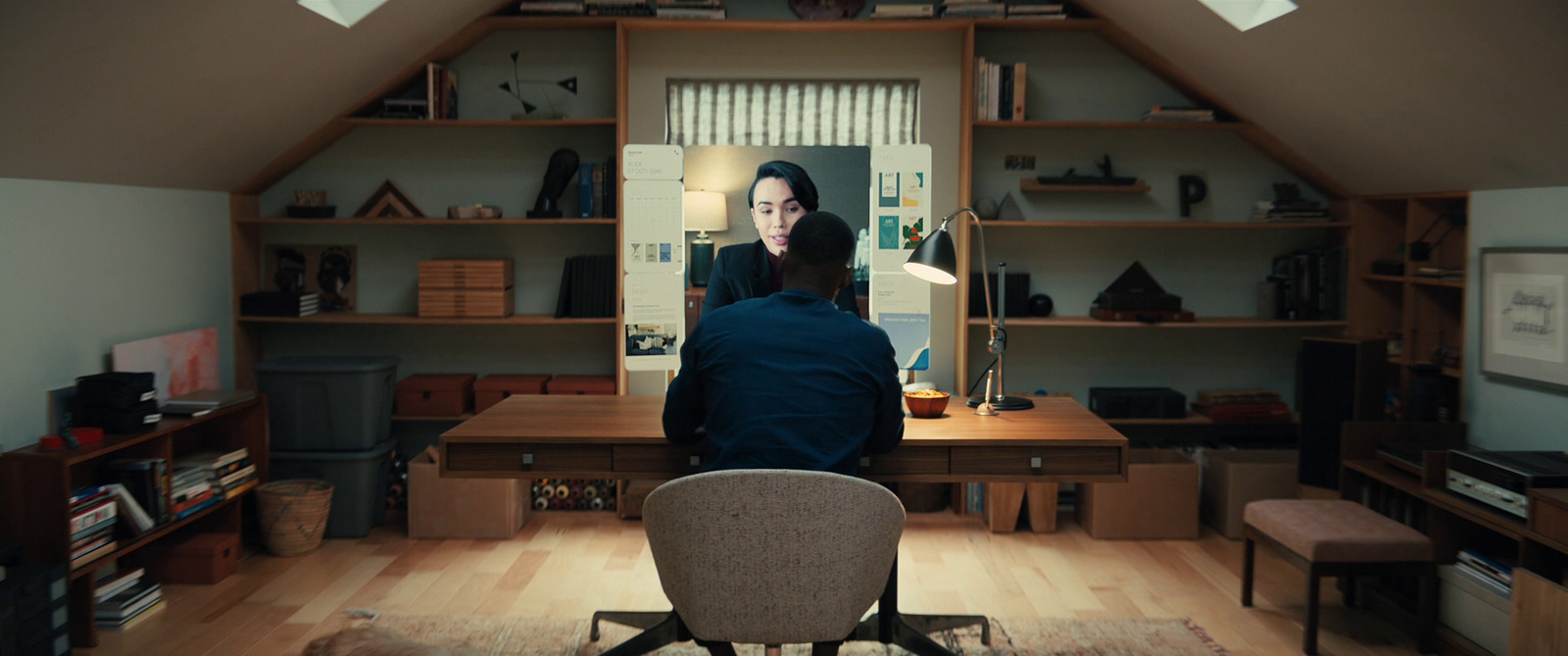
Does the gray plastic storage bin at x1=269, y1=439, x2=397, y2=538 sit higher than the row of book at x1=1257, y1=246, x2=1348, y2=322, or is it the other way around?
the row of book at x1=1257, y1=246, x2=1348, y2=322

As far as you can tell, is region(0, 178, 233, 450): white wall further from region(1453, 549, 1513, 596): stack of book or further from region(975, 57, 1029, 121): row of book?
region(1453, 549, 1513, 596): stack of book

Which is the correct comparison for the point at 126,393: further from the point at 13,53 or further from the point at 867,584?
the point at 867,584

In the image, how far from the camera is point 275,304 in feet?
16.7

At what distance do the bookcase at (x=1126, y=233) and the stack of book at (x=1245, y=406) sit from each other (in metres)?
0.09

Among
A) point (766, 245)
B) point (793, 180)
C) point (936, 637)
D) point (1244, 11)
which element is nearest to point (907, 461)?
point (936, 637)

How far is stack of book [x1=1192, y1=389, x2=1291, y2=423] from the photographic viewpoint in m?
5.24

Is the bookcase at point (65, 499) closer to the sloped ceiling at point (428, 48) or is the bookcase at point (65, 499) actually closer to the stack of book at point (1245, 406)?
the sloped ceiling at point (428, 48)

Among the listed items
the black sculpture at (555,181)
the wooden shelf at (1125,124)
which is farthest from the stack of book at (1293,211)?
the black sculpture at (555,181)

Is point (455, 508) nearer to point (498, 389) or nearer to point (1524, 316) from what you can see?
point (498, 389)

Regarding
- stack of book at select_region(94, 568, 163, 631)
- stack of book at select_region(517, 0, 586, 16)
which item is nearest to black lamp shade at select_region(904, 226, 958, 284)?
stack of book at select_region(517, 0, 586, 16)

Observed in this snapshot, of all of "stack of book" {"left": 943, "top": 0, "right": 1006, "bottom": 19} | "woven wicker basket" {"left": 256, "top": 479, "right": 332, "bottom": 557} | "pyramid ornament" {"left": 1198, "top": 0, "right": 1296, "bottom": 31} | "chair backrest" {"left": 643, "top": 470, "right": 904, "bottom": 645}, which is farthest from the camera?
"stack of book" {"left": 943, "top": 0, "right": 1006, "bottom": 19}

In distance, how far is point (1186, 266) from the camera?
5.48 metres

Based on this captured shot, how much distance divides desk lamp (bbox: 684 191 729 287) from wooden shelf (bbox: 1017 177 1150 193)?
1.54m

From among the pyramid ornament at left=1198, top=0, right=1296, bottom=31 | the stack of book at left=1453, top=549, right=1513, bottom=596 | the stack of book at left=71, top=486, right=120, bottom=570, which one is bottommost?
the stack of book at left=1453, top=549, right=1513, bottom=596
